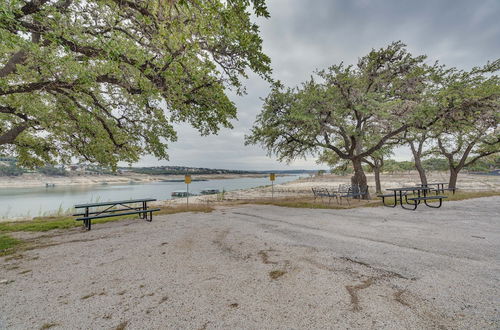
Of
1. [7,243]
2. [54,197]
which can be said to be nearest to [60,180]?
[54,197]

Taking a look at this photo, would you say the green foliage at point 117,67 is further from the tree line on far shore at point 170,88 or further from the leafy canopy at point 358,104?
the leafy canopy at point 358,104

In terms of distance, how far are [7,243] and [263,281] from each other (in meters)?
7.03

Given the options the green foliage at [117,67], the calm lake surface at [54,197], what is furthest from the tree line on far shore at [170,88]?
the calm lake surface at [54,197]

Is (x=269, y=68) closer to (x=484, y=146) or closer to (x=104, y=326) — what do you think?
(x=104, y=326)

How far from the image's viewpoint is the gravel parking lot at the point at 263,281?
7.10 ft

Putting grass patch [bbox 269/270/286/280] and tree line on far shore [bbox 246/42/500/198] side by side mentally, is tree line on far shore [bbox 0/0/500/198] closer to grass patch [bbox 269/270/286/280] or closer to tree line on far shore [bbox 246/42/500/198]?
tree line on far shore [bbox 246/42/500/198]

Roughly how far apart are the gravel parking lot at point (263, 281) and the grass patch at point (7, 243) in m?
0.62

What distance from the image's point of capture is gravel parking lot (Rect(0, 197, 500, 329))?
216 centimetres

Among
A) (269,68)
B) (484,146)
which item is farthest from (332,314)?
(484,146)

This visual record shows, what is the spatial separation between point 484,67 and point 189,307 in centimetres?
1765

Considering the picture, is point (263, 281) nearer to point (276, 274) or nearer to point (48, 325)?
point (276, 274)

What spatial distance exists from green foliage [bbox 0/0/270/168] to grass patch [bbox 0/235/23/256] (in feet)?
13.0

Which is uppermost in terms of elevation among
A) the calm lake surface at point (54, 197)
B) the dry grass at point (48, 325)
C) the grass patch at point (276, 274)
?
the grass patch at point (276, 274)

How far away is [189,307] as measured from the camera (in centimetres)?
239
